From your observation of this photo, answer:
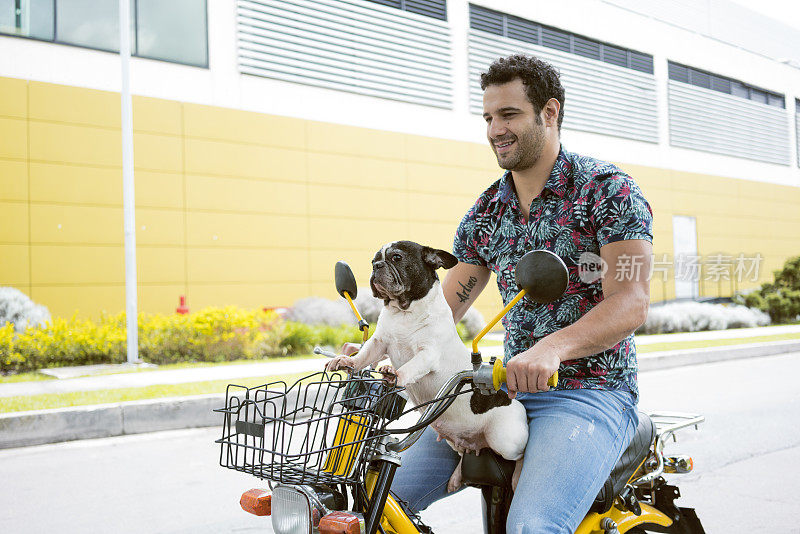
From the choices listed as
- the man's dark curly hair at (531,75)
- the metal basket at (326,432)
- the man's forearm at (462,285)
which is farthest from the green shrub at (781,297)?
the metal basket at (326,432)

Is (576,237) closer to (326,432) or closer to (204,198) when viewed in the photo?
(326,432)

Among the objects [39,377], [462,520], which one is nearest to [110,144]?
→ [39,377]

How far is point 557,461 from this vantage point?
212cm

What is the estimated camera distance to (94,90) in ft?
51.1

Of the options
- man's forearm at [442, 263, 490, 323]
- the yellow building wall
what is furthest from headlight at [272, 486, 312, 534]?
the yellow building wall

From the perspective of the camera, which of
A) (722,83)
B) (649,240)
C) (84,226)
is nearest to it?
(649,240)

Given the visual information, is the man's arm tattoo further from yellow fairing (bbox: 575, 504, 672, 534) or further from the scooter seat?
yellow fairing (bbox: 575, 504, 672, 534)

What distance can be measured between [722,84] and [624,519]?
105 ft

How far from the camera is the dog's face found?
7.19ft

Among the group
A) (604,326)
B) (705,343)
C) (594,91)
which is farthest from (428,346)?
(594,91)

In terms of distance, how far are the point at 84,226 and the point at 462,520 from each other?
42.4 feet

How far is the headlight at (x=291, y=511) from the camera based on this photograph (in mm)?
1721

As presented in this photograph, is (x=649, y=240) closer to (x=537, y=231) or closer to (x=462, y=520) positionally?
(x=537, y=231)

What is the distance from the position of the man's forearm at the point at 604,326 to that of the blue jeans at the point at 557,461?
22cm
